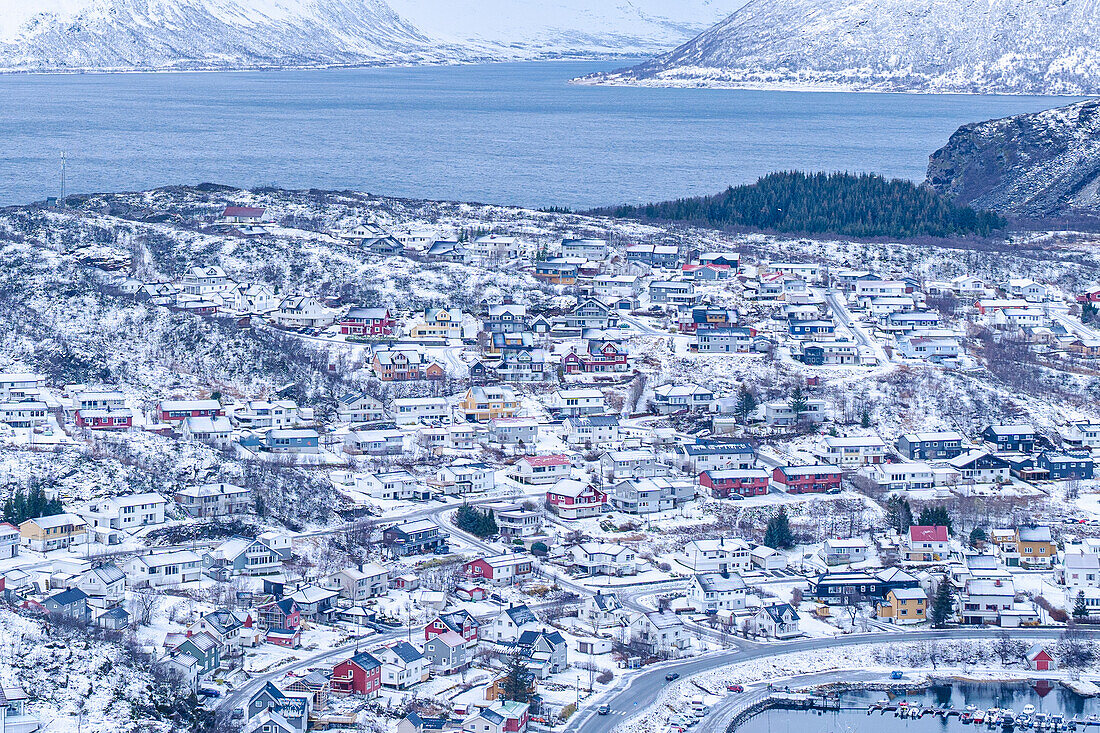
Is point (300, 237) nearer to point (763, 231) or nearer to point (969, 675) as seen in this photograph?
point (763, 231)

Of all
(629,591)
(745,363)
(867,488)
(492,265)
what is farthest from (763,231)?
(629,591)

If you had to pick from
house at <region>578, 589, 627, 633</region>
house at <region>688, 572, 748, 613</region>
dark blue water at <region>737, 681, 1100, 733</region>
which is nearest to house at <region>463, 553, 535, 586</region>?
house at <region>578, 589, 627, 633</region>

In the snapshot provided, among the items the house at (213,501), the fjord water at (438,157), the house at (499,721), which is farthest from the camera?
the fjord water at (438,157)

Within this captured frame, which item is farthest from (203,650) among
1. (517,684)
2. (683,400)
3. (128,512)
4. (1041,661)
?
(683,400)

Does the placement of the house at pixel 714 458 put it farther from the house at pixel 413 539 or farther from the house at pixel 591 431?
the house at pixel 413 539

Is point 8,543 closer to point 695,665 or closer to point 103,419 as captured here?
point 103,419

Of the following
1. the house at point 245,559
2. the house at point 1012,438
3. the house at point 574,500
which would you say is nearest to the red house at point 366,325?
the house at point 574,500
